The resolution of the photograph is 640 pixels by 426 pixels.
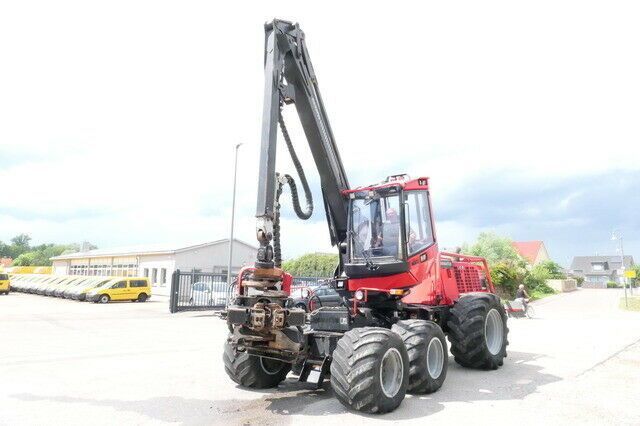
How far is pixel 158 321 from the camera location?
736 inches

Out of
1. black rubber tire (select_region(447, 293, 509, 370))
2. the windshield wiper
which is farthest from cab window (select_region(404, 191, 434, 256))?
black rubber tire (select_region(447, 293, 509, 370))

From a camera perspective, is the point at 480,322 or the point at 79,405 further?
the point at 480,322

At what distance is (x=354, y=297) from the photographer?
7582 mm

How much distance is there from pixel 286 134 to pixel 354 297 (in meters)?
2.81

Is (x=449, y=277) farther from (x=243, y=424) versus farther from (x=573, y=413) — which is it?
(x=243, y=424)

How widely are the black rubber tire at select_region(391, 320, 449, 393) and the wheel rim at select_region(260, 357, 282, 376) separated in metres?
1.90

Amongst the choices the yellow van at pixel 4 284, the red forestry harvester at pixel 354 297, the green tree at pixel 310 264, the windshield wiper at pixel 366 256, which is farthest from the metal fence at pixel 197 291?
the green tree at pixel 310 264

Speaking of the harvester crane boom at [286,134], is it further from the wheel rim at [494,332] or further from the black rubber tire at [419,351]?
the wheel rim at [494,332]

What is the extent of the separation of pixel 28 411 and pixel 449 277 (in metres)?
6.95

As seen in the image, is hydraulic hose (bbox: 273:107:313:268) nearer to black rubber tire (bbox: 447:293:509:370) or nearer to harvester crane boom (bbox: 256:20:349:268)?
harvester crane boom (bbox: 256:20:349:268)

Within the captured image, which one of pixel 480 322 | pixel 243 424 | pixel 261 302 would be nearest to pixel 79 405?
pixel 243 424

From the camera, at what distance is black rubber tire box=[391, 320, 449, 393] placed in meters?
6.66

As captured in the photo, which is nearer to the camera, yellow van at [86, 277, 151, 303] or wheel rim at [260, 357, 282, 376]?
wheel rim at [260, 357, 282, 376]

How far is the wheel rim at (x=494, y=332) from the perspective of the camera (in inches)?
356
